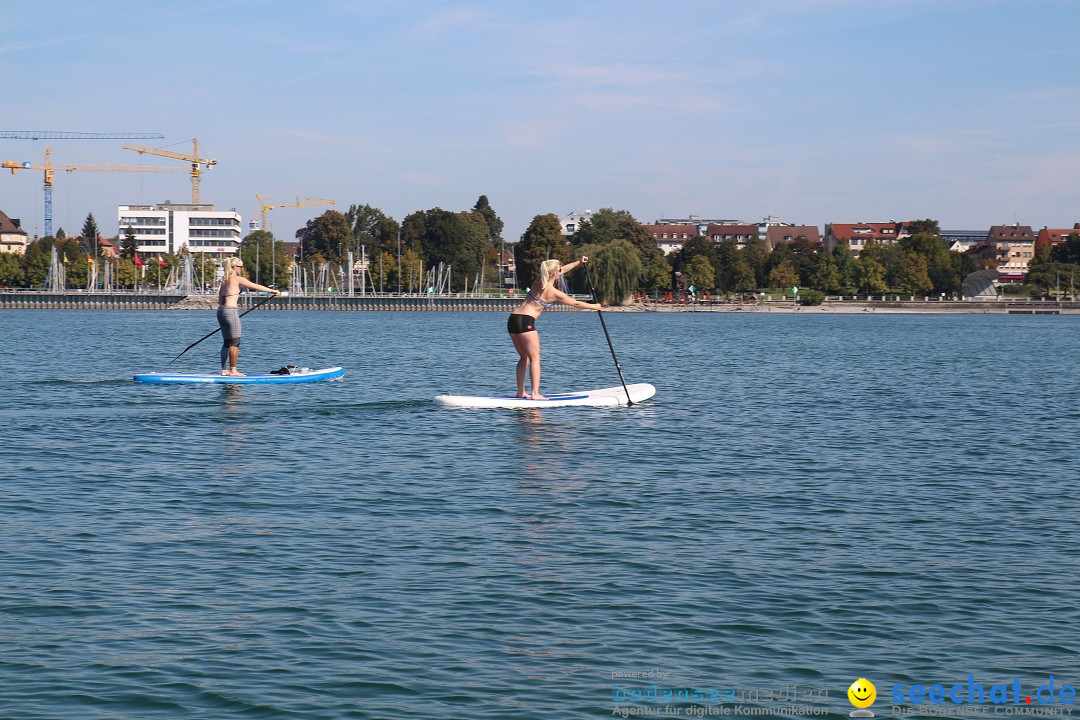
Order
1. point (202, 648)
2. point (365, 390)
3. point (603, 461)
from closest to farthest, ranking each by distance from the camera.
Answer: point (202, 648), point (603, 461), point (365, 390)

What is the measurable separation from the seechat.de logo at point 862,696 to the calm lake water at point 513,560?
93 millimetres

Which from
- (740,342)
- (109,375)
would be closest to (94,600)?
(109,375)

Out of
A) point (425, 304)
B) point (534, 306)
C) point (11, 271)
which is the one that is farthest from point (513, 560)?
point (11, 271)

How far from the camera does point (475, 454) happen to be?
20.4 meters

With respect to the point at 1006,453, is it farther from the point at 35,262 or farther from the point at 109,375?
the point at 35,262

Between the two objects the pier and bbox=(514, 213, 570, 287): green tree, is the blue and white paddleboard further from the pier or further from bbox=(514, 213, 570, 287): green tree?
bbox=(514, 213, 570, 287): green tree

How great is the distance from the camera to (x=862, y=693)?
29.1ft

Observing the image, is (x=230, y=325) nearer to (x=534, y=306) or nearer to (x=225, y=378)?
(x=225, y=378)

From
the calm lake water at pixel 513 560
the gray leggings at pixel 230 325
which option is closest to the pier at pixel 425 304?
the gray leggings at pixel 230 325

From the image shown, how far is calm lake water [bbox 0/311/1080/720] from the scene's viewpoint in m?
9.19

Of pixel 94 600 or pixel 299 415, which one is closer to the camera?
pixel 94 600

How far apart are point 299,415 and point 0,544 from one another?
12649 mm

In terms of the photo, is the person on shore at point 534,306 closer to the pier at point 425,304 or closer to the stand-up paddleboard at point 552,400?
the stand-up paddleboard at point 552,400

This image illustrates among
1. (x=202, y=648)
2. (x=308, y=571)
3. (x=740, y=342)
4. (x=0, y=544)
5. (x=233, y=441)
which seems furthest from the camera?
(x=740, y=342)
